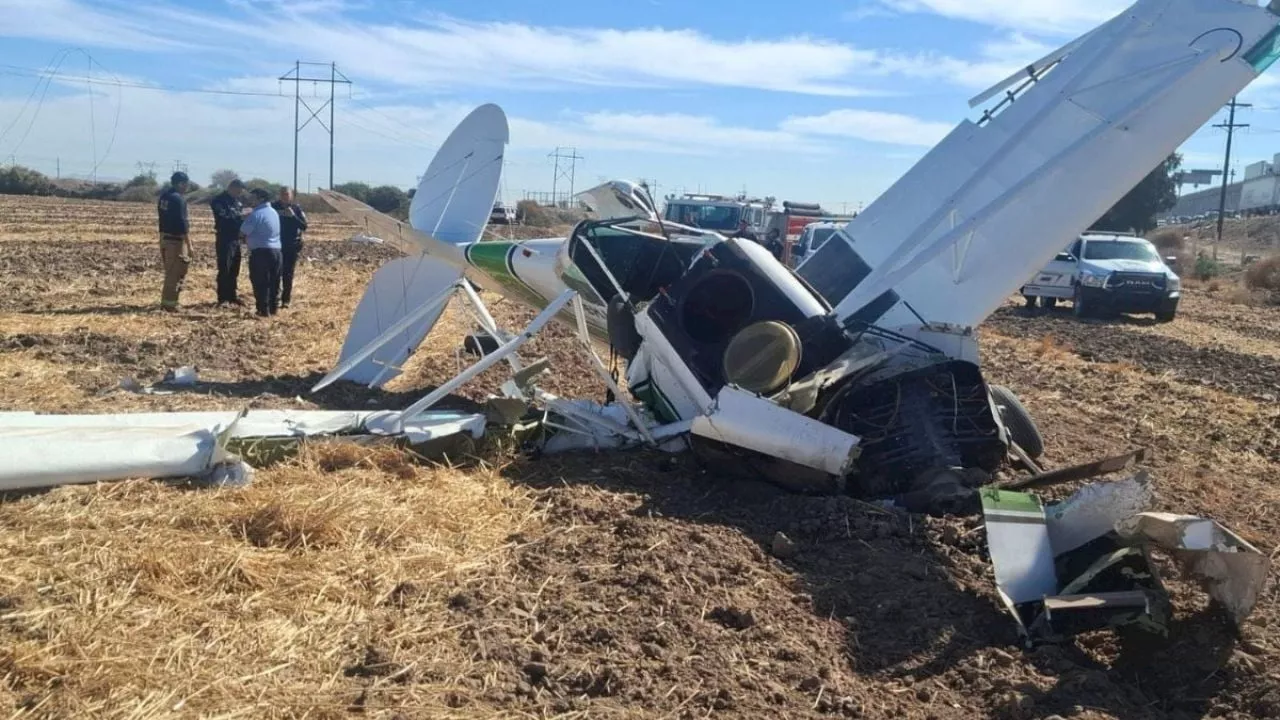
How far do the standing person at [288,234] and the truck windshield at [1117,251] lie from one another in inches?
628

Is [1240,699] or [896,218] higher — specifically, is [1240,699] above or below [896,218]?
below

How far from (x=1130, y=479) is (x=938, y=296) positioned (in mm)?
3104

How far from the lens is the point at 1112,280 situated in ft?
70.6

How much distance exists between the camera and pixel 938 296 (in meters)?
7.88

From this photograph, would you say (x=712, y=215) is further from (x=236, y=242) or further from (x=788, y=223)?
(x=236, y=242)

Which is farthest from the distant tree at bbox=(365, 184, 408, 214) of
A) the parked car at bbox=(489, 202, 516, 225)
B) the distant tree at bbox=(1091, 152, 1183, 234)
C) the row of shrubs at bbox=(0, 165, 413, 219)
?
the parked car at bbox=(489, 202, 516, 225)

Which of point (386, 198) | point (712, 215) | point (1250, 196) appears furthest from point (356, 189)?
point (1250, 196)

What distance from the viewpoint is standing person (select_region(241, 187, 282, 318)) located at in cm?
1388

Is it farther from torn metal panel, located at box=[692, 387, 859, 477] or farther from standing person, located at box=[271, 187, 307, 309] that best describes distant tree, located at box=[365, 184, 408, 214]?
torn metal panel, located at box=[692, 387, 859, 477]

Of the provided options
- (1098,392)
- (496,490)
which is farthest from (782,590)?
(1098,392)

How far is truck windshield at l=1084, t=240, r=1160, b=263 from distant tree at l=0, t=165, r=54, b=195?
191ft

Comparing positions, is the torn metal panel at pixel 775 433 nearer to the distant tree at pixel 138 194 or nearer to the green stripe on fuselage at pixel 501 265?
the green stripe on fuselage at pixel 501 265

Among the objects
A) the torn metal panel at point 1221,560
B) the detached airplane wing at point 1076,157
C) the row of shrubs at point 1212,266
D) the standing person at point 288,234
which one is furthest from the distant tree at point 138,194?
the torn metal panel at point 1221,560

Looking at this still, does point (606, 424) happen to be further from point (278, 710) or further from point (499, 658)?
point (278, 710)
